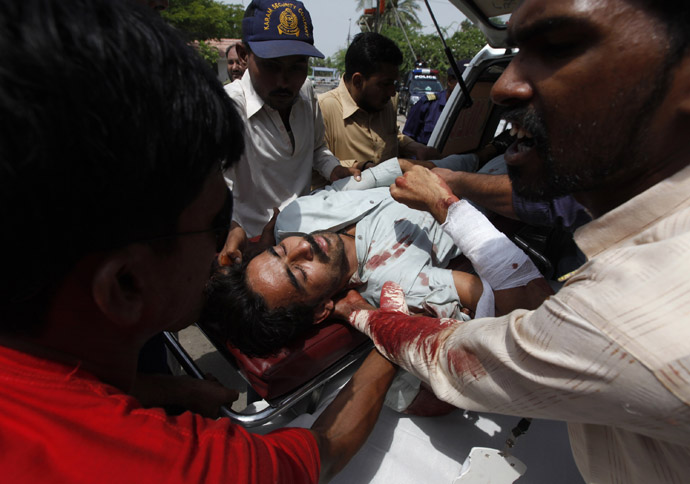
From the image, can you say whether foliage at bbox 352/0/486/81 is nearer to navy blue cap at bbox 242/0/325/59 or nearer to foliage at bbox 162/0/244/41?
foliage at bbox 162/0/244/41

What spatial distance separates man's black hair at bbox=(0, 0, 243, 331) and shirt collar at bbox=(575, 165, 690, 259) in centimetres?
95

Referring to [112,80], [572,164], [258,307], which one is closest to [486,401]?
[572,164]

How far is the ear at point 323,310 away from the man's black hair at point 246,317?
0.11ft

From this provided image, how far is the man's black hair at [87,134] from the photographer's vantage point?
0.47 metres

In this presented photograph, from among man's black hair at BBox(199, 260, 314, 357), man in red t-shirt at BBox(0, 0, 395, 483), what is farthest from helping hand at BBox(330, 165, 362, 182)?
man in red t-shirt at BBox(0, 0, 395, 483)

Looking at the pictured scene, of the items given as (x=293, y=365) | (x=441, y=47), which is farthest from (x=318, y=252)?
(x=441, y=47)

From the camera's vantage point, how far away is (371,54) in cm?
323

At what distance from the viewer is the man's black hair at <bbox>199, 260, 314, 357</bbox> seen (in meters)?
1.79

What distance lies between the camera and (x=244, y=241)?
228 cm

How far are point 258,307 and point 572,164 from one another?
4.94 ft

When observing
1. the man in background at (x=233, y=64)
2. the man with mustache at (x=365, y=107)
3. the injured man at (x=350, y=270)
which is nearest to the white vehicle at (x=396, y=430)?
the injured man at (x=350, y=270)

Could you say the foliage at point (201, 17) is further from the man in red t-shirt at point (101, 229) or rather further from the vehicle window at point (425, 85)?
the man in red t-shirt at point (101, 229)

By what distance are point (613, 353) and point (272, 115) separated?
7.61ft

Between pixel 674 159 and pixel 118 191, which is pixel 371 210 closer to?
pixel 674 159
